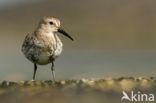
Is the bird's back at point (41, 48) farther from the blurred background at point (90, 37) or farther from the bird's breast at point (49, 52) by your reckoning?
the blurred background at point (90, 37)

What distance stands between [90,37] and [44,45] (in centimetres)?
784

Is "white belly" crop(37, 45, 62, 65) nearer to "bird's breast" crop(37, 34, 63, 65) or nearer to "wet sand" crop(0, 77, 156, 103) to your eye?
"bird's breast" crop(37, 34, 63, 65)

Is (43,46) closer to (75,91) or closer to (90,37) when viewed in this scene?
(75,91)

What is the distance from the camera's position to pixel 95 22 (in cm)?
2139

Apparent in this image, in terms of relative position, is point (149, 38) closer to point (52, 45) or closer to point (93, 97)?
point (52, 45)

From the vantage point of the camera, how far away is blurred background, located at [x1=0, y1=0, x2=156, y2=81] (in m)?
13.8

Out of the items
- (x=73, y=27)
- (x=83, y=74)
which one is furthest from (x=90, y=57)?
(x=73, y=27)

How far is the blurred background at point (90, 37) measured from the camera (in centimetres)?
1377

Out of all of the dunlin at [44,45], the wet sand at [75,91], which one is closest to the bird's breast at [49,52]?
the dunlin at [44,45]

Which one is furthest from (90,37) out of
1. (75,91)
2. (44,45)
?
(75,91)

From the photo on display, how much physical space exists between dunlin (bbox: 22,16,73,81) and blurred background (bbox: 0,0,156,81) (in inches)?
27.5

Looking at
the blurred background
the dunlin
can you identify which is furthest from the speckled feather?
the blurred background

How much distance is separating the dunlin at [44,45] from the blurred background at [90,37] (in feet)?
2.30

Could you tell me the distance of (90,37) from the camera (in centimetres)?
1997
